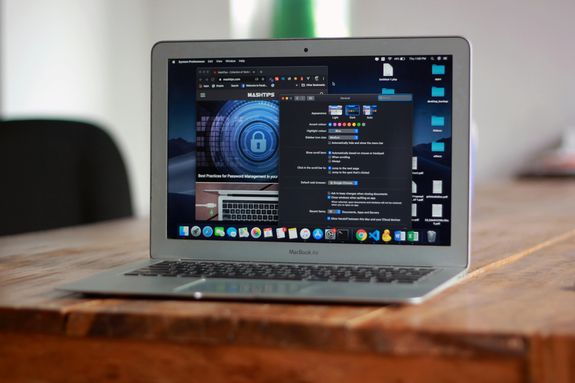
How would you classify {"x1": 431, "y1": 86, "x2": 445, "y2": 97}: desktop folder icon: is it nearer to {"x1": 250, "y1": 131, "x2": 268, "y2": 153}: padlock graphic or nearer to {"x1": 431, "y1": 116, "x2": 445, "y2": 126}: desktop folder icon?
{"x1": 431, "y1": 116, "x2": 445, "y2": 126}: desktop folder icon

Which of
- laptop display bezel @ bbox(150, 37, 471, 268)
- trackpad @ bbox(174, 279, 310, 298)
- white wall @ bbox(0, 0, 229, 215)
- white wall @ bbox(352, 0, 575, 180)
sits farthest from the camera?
white wall @ bbox(352, 0, 575, 180)

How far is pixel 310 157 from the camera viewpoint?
3.28 feet

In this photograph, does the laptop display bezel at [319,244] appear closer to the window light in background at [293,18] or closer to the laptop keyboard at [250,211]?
the laptop keyboard at [250,211]

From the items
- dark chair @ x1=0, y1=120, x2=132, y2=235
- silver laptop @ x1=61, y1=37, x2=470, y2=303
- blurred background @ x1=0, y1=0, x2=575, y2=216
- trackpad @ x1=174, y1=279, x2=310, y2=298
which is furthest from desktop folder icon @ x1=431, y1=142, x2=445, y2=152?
blurred background @ x1=0, y1=0, x2=575, y2=216

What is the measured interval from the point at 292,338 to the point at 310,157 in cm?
32

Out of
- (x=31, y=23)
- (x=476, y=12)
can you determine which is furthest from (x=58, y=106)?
(x=476, y=12)

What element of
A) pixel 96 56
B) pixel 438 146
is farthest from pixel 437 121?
pixel 96 56

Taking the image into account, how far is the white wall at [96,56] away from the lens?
12.4 feet

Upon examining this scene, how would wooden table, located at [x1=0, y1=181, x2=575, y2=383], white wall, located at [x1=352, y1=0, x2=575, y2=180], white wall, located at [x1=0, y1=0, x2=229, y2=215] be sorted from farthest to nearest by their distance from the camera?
white wall, located at [x1=352, y1=0, x2=575, y2=180] < white wall, located at [x1=0, y1=0, x2=229, y2=215] < wooden table, located at [x1=0, y1=181, x2=575, y2=383]

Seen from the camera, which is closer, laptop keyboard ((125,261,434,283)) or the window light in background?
laptop keyboard ((125,261,434,283))

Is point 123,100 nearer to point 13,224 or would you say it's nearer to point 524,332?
point 13,224

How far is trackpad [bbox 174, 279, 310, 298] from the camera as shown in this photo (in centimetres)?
80

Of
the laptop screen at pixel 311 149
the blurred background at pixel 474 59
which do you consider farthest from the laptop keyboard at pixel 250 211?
the blurred background at pixel 474 59

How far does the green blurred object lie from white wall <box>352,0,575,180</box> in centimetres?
235
